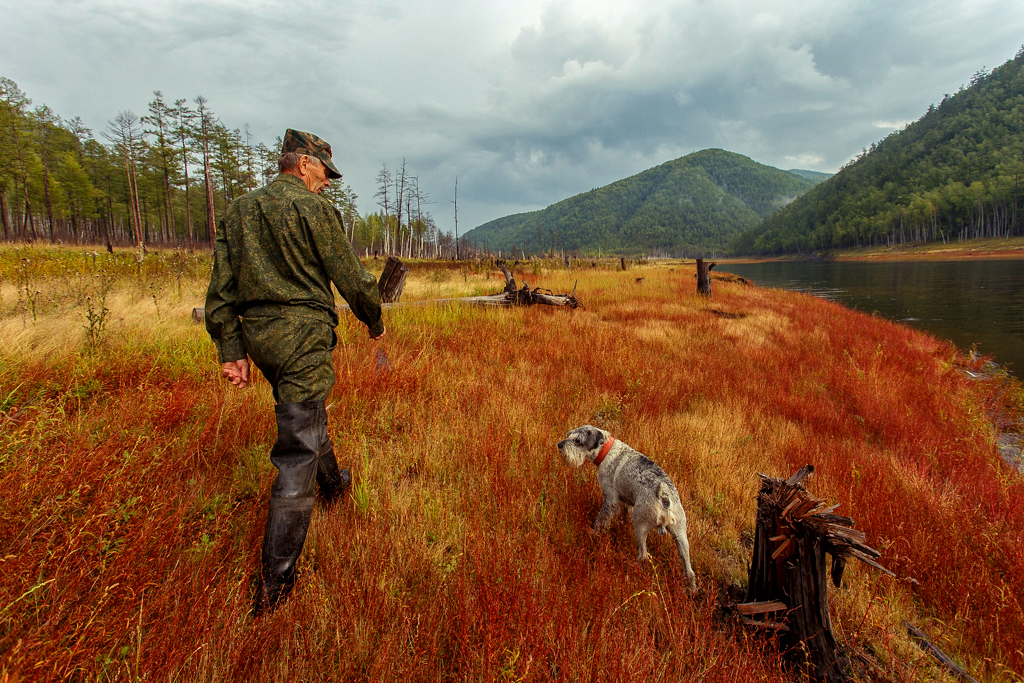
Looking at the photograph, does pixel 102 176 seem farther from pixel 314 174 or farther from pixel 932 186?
pixel 932 186

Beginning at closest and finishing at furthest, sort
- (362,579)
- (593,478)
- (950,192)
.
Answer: (362,579) → (593,478) → (950,192)

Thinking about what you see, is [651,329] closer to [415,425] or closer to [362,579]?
[415,425]

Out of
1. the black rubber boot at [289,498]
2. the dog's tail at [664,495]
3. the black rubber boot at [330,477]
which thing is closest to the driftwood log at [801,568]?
the dog's tail at [664,495]

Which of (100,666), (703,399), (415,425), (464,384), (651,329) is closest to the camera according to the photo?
(100,666)

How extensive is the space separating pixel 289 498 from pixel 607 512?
1.83 m

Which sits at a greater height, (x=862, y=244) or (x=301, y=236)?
(x=862, y=244)

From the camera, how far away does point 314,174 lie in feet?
7.77

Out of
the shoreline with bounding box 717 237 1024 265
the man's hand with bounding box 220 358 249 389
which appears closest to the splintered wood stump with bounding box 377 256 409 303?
the man's hand with bounding box 220 358 249 389

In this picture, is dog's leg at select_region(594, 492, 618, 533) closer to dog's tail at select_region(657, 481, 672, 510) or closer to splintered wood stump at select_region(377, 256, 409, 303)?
dog's tail at select_region(657, 481, 672, 510)

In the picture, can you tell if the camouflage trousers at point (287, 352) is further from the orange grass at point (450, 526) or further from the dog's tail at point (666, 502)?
the dog's tail at point (666, 502)

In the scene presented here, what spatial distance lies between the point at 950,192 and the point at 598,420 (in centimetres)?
11259

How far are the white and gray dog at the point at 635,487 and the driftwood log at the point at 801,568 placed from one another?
38cm

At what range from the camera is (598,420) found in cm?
416

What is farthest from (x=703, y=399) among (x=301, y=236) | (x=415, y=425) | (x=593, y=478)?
(x=301, y=236)
